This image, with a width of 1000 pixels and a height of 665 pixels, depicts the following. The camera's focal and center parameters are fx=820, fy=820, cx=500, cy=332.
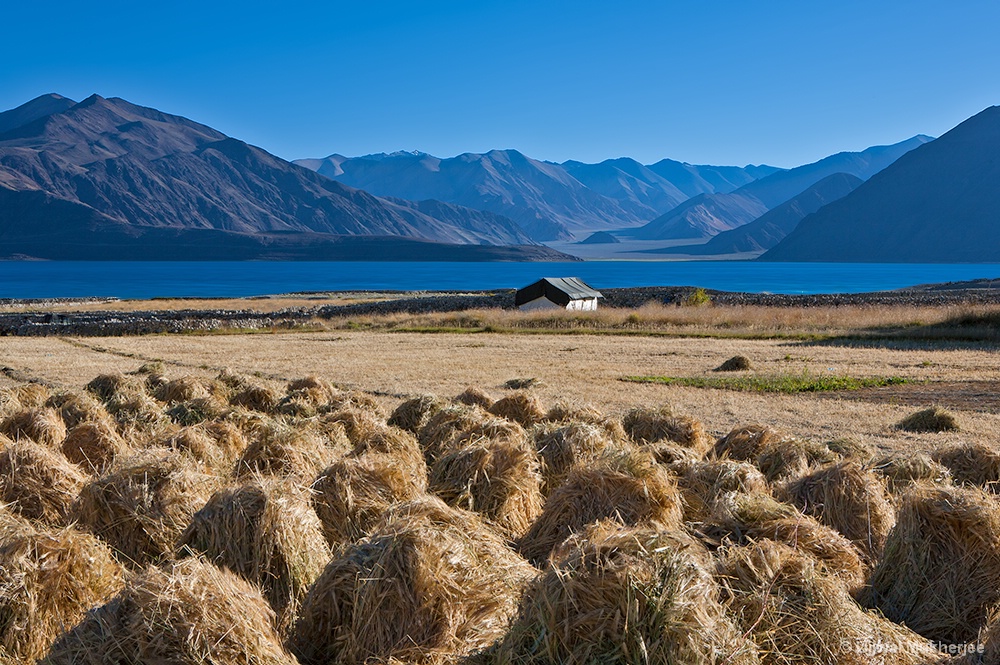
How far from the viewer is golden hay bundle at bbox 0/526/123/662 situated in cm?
636

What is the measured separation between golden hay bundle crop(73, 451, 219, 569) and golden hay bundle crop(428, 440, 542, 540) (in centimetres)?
279

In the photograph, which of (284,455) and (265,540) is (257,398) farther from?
(265,540)

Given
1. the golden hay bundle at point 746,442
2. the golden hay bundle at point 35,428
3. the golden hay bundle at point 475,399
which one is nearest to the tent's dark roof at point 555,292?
the golden hay bundle at point 475,399

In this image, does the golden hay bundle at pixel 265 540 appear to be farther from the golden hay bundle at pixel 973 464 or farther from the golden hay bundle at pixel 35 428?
the golden hay bundle at pixel 973 464

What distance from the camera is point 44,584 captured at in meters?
6.59

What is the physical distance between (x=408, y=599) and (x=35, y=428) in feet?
32.6

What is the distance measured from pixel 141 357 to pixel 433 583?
34.8 metres

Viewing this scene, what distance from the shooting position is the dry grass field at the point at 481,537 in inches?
211

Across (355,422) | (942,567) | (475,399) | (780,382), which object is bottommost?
(780,382)

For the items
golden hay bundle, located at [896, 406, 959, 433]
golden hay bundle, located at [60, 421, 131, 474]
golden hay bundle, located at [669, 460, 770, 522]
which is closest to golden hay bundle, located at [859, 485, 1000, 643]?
golden hay bundle, located at [669, 460, 770, 522]

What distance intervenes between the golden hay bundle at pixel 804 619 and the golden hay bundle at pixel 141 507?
549 centimetres

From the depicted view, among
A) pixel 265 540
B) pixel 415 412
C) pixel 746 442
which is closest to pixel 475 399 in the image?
pixel 415 412

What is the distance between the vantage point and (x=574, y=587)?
16.9ft

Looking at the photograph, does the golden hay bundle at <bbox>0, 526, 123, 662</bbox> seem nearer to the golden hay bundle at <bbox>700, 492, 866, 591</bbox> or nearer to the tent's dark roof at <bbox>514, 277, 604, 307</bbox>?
the golden hay bundle at <bbox>700, 492, 866, 591</bbox>
